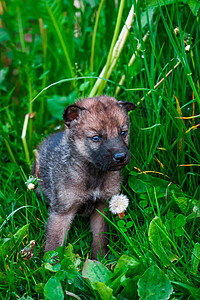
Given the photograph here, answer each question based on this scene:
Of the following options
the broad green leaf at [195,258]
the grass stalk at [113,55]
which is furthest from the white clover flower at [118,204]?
the grass stalk at [113,55]

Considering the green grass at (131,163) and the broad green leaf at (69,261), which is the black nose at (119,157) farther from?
the broad green leaf at (69,261)

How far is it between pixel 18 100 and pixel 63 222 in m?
2.59

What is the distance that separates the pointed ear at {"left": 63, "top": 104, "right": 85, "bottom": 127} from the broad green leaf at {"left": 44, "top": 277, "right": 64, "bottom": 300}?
4.42 ft

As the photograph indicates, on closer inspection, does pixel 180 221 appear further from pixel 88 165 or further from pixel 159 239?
pixel 88 165

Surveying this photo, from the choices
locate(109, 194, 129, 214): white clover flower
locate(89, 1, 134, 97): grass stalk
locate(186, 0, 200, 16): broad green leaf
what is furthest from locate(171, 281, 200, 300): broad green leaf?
locate(89, 1, 134, 97): grass stalk

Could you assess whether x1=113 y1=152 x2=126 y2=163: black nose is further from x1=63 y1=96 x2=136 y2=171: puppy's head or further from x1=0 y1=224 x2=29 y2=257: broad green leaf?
x1=0 y1=224 x2=29 y2=257: broad green leaf

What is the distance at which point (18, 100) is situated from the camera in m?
5.42

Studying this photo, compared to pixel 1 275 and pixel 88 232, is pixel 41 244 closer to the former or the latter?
pixel 88 232

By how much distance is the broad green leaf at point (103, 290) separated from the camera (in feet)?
8.05

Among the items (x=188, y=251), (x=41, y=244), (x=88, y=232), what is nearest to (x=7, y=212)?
(x=41, y=244)

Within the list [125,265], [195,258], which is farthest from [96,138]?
[195,258]

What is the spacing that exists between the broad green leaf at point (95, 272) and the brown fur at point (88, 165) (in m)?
0.52

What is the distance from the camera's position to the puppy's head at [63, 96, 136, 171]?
3.02m

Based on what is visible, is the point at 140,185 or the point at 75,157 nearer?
the point at 75,157
